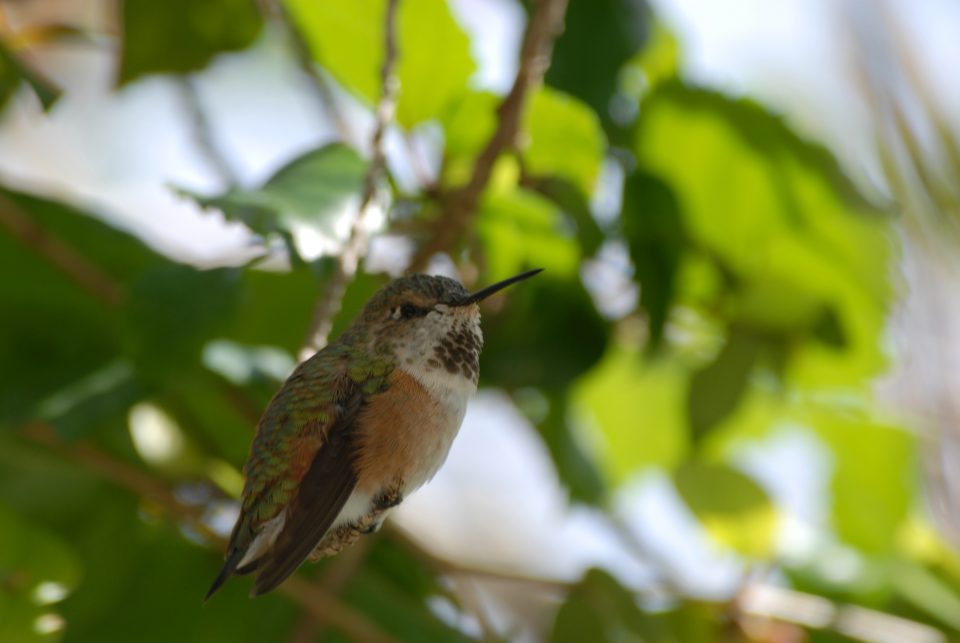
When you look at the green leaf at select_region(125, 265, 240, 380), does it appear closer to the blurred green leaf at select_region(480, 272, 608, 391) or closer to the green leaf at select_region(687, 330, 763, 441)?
the blurred green leaf at select_region(480, 272, 608, 391)

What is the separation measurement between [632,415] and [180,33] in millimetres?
1349

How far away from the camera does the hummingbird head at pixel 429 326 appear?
1262 mm

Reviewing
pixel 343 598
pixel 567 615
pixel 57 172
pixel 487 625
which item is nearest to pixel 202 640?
pixel 343 598

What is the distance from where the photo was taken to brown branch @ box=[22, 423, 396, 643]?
1883 mm

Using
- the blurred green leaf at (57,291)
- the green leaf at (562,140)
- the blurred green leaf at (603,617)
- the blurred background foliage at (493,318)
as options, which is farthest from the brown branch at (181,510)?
the green leaf at (562,140)

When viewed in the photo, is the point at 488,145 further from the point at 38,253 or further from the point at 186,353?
the point at 38,253

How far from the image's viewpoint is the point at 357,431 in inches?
45.6

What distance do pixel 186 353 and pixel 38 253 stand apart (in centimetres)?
54

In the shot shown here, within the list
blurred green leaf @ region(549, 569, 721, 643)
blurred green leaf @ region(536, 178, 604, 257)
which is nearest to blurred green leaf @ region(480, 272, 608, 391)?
blurred green leaf @ region(536, 178, 604, 257)

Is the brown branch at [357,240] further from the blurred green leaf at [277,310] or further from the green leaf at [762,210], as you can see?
the green leaf at [762,210]

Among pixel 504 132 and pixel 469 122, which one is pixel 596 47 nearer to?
pixel 469 122

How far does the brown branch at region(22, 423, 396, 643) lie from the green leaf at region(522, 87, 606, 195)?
83 cm

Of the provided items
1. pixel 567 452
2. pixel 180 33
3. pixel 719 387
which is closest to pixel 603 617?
pixel 567 452

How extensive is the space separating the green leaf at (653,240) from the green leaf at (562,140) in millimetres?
89
